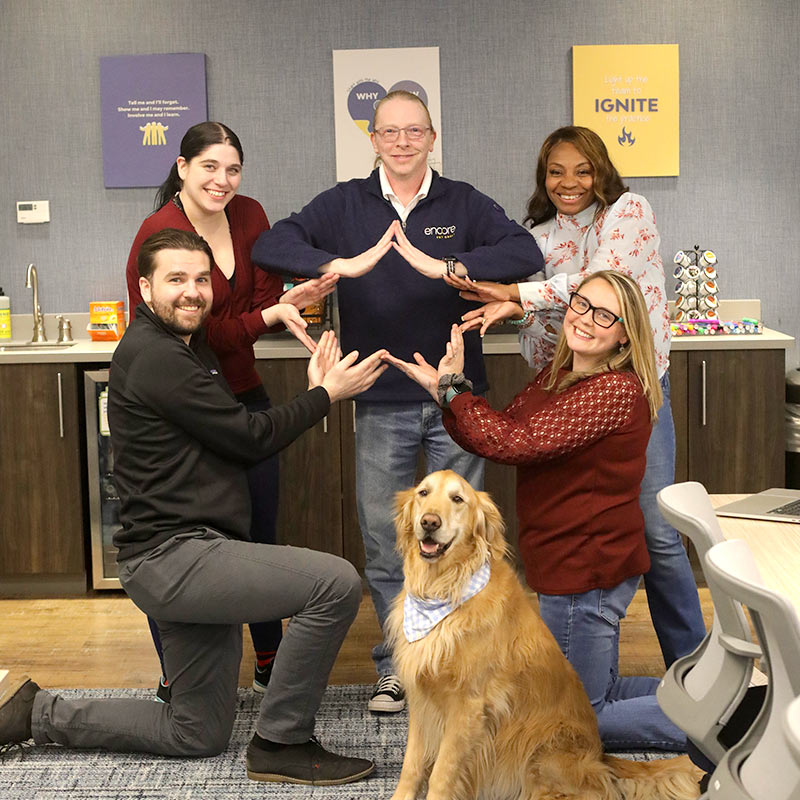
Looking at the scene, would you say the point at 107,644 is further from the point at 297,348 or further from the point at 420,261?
the point at 420,261

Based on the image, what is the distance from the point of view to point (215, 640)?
270cm

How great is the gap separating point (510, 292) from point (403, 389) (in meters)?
0.39

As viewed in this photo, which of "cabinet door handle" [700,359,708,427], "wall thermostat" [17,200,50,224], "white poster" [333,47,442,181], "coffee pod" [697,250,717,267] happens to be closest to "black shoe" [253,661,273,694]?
"cabinet door handle" [700,359,708,427]

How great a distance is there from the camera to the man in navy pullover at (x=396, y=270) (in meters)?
2.90

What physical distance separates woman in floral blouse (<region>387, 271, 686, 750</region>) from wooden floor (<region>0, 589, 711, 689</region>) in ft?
3.09

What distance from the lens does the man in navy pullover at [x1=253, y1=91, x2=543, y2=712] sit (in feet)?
9.52

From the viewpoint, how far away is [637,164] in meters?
4.51

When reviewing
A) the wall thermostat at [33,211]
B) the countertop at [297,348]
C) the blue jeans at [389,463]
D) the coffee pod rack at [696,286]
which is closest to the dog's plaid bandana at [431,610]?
the blue jeans at [389,463]

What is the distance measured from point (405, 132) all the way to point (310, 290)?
1.58ft

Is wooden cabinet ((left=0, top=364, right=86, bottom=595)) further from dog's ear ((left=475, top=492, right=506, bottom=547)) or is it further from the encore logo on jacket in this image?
dog's ear ((left=475, top=492, right=506, bottom=547))

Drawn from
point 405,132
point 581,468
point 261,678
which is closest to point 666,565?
point 581,468

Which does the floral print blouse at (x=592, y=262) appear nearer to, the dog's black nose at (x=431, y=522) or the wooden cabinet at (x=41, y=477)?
the dog's black nose at (x=431, y=522)

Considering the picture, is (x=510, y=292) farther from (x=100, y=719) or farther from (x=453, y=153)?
(x=453, y=153)

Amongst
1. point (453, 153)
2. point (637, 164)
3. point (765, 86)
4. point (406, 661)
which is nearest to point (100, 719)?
point (406, 661)
